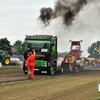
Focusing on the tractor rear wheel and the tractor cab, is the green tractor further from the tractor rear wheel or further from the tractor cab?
the tractor cab

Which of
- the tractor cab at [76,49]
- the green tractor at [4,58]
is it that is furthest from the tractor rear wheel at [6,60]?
the tractor cab at [76,49]

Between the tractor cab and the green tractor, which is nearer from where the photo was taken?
the tractor cab

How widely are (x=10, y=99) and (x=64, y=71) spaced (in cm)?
1565

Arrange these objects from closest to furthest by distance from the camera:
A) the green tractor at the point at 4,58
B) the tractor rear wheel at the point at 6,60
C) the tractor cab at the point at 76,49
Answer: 1. the tractor cab at the point at 76,49
2. the green tractor at the point at 4,58
3. the tractor rear wheel at the point at 6,60

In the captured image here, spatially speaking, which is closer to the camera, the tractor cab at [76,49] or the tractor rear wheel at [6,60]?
the tractor cab at [76,49]

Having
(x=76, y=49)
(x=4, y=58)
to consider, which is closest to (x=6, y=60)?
(x=4, y=58)

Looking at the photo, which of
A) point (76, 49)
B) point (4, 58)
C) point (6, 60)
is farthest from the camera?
point (6, 60)

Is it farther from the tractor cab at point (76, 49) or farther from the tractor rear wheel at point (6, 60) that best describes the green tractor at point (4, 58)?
the tractor cab at point (76, 49)

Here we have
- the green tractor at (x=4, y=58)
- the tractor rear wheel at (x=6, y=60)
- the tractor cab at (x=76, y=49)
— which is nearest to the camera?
the tractor cab at (x=76, y=49)

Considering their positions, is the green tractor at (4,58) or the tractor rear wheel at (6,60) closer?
the green tractor at (4,58)

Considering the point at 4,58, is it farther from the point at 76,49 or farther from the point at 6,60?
the point at 76,49

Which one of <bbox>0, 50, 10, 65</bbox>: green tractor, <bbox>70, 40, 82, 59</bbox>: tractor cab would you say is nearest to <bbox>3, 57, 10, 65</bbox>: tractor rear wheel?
<bbox>0, 50, 10, 65</bbox>: green tractor

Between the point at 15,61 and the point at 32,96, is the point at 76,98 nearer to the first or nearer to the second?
the point at 32,96

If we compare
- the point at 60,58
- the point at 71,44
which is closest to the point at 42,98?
the point at 60,58
